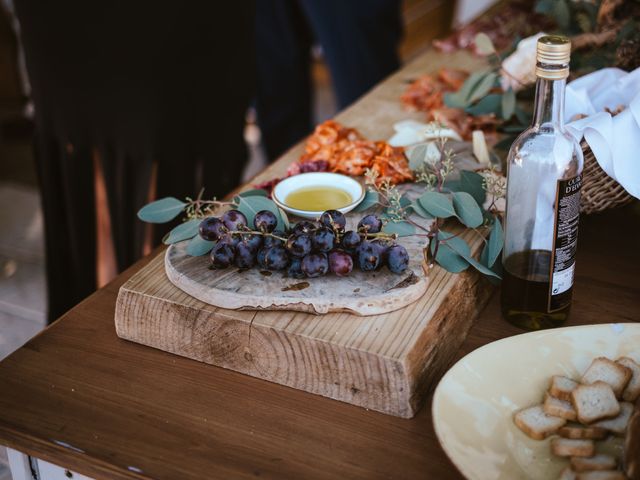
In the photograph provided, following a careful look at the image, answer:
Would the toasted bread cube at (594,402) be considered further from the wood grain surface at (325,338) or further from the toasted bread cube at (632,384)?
the wood grain surface at (325,338)

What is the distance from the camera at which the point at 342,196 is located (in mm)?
1070

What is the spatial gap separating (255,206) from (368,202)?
0.17m

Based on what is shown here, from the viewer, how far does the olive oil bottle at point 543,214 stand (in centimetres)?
82

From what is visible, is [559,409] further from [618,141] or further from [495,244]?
[618,141]

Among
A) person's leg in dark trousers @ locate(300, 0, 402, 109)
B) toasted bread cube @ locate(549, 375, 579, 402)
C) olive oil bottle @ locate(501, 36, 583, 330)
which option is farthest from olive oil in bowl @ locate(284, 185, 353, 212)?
person's leg in dark trousers @ locate(300, 0, 402, 109)

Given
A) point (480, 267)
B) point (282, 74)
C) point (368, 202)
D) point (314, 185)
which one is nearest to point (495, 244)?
point (480, 267)

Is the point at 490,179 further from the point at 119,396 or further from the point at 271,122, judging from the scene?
the point at 271,122

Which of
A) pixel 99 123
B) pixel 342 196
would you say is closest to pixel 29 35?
pixel 99 123

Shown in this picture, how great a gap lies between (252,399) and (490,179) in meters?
0.44

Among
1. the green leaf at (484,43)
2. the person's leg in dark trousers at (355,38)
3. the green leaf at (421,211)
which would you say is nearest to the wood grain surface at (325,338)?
the green leaf at (421,211)

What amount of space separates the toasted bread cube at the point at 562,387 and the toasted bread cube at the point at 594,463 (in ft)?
0.27

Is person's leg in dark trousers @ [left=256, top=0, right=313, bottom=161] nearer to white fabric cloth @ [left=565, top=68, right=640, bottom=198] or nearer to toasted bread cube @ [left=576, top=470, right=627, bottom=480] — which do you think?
white fabric cloth @ [left=565, top=68, right=640, bottom=198]

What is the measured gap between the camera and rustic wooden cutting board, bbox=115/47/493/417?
802 mm

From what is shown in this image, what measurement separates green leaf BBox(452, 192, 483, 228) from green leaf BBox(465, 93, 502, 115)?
1.44 ft
